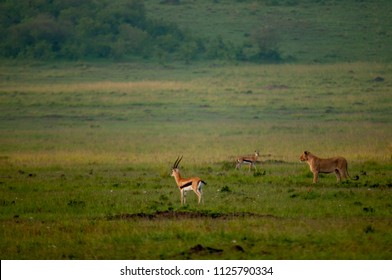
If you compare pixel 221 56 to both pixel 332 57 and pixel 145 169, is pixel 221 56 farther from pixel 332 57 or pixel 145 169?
pixel 145 169

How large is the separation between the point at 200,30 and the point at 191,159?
39.3 meters

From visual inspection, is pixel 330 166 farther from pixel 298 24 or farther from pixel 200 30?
pixel 200 30

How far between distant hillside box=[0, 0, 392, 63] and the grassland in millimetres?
2067

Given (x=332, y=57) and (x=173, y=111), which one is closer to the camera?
(x=173, y=111)

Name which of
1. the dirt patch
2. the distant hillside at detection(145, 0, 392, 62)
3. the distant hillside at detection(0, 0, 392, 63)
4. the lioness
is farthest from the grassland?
the distant hillside at detection(145, 0, 392, 62)

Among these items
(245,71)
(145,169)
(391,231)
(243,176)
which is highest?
(245,71)

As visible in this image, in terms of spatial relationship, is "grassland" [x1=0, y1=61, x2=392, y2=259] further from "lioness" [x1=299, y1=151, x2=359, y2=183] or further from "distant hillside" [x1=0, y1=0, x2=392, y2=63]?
"distant hillside" [x1=0, y1=0, x2=392, y2=63]

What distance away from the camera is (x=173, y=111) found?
4806 centimetres

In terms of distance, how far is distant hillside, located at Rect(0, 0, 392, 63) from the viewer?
62.7 metres

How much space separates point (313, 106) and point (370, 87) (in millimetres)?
5832

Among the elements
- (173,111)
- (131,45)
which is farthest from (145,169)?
(131,45)

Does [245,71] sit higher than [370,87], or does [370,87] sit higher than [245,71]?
[245,71]

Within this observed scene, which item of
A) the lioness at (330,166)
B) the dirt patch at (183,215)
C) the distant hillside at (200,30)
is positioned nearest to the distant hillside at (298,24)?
the distant hillside at (200,30)

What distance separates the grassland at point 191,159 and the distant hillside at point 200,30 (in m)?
2.07
